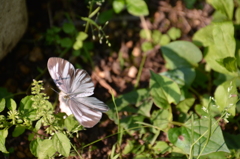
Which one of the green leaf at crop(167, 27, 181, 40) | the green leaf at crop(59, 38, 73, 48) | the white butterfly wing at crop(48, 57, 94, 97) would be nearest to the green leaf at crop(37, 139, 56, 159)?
the white butterfly wing at crop(48, 57, 94, 97)

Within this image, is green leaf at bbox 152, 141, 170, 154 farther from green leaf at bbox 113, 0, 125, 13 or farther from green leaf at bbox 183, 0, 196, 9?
green leaf at bbox 183, 0, 196, 9

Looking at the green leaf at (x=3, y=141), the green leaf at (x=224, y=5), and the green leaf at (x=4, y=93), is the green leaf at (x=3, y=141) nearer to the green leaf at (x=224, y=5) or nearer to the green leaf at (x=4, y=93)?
the green leaf at (x=4, y=93)

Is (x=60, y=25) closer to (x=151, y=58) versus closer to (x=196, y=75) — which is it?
(x=151, y=58)

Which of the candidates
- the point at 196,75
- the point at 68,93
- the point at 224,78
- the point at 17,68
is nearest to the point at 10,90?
the point at 17,68

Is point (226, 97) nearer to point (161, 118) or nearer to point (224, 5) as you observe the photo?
point (161, 118)

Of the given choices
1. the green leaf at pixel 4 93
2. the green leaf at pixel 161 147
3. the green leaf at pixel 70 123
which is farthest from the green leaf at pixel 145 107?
the green leaf at pixel 4 93

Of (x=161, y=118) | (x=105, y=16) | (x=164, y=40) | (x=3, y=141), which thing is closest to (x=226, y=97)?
(x=161, y=118)

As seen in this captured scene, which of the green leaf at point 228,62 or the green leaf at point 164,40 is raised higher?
the green leaf at point 228,62
